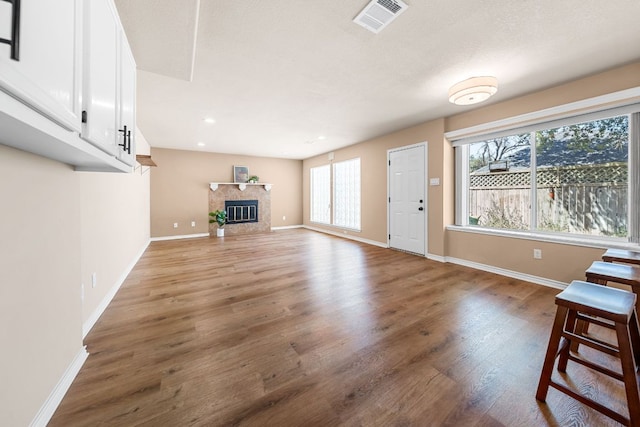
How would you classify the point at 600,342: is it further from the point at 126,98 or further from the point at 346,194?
the point at 346,194

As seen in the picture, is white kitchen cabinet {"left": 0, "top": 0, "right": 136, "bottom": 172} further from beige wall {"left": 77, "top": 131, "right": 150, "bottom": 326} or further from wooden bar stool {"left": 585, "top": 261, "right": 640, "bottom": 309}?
wooden bar stool {"left": 585, "top": 261, "right": 640, "bottom": 309}

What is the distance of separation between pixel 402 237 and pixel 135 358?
14.3 feet

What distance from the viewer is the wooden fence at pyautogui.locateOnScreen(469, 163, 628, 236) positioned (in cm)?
268

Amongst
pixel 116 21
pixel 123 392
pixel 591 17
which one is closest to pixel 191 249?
pixel 123 392

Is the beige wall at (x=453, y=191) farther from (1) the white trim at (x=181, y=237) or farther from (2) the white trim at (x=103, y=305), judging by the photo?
(2) the white trim at (x=103, y=305)

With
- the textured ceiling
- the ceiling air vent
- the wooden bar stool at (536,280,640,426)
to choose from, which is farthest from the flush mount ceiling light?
the wooden bar stool at (536,280,640,426)

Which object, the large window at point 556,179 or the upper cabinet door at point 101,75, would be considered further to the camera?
the large window at point 556,179

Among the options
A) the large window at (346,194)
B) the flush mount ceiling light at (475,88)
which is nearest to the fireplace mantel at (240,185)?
the large window at (346,194)

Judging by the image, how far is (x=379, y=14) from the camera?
1.73 m

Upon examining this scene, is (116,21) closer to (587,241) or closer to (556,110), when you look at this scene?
(556,110)

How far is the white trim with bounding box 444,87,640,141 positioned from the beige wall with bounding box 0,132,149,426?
460 cm

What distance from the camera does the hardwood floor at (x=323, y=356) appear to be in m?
1.25

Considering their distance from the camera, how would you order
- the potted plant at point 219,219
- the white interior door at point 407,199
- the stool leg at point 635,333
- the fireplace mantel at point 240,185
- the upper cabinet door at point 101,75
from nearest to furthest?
the upper cabinet door at point 101,75
the stool leg at point 635,333
the white interior door at point 407,199
the potted plant at point 219,219
the fireplace mantel at point 240,185

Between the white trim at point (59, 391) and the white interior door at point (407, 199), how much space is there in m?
4.49
